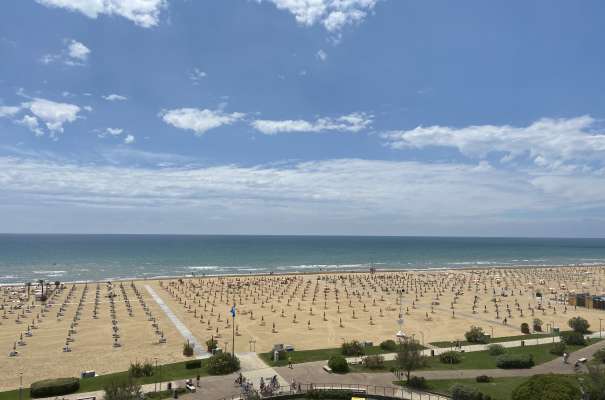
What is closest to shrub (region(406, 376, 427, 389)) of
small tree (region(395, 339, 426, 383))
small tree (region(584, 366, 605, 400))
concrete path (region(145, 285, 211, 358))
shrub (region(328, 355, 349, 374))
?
small tree (region(395, 339, 426, 383))

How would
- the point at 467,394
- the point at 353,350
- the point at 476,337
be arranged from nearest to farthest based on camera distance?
the point at 467,394
the point at 353,350
the point at 476,337

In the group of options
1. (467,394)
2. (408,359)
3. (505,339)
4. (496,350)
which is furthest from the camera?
(505,339)

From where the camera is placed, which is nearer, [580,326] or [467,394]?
[467,394]

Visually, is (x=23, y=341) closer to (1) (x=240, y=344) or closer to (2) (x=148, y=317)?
(2) (x=148, y=317)

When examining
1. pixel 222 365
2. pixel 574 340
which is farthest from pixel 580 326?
pixel 222 365

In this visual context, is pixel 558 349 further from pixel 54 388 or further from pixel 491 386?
pixel 54 388

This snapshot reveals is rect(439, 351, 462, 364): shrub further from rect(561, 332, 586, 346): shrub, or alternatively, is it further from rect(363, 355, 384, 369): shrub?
rect(561, 332, 586, 346): shrub

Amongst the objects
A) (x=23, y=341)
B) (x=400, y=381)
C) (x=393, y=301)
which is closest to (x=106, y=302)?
(x=23, y=341)
